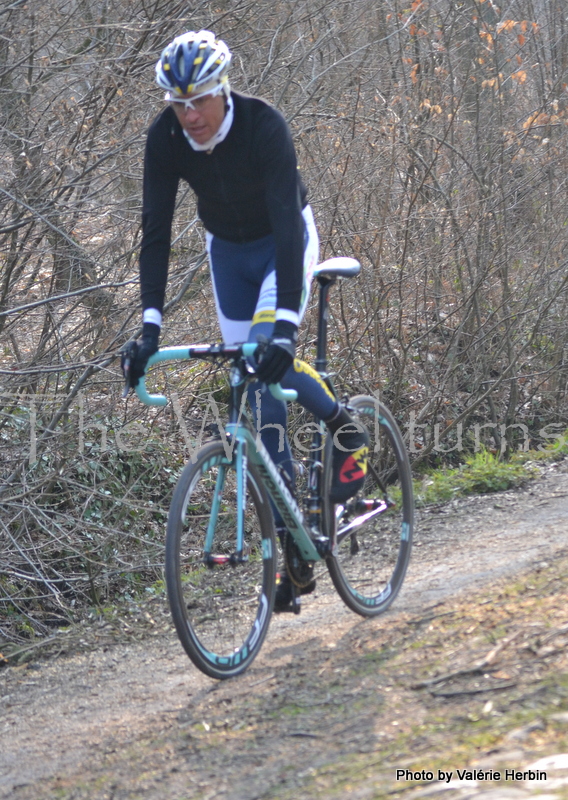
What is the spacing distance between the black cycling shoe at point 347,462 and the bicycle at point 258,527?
1.7 inches

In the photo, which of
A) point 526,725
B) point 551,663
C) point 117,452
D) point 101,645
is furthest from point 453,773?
point 117,452

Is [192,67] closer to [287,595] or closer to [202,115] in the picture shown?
[202,115]

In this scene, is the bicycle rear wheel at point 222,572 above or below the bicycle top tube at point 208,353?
below

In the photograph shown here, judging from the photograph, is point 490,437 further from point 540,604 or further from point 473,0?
point 540,604

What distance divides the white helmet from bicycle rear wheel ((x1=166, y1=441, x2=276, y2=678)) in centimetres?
133

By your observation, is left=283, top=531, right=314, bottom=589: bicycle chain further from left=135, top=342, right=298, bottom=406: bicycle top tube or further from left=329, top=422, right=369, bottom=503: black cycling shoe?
left=135, top=342, right=298, bottom=406: bicycle top tube

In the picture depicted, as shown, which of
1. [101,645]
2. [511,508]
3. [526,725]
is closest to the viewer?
[526,725]

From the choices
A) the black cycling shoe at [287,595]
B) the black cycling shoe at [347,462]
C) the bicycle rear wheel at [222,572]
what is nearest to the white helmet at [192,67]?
the bicycle rear wheel at [222,572]

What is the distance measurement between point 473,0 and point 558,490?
4.74 meters

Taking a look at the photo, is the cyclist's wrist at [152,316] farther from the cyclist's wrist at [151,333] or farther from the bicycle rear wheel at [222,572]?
the bicycle rear wheel at [222,572]

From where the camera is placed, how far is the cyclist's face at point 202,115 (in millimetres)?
3297

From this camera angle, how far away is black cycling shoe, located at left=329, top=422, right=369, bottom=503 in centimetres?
393

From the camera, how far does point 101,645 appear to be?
4816mm

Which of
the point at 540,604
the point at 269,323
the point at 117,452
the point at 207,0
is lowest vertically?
the point at 540,604
